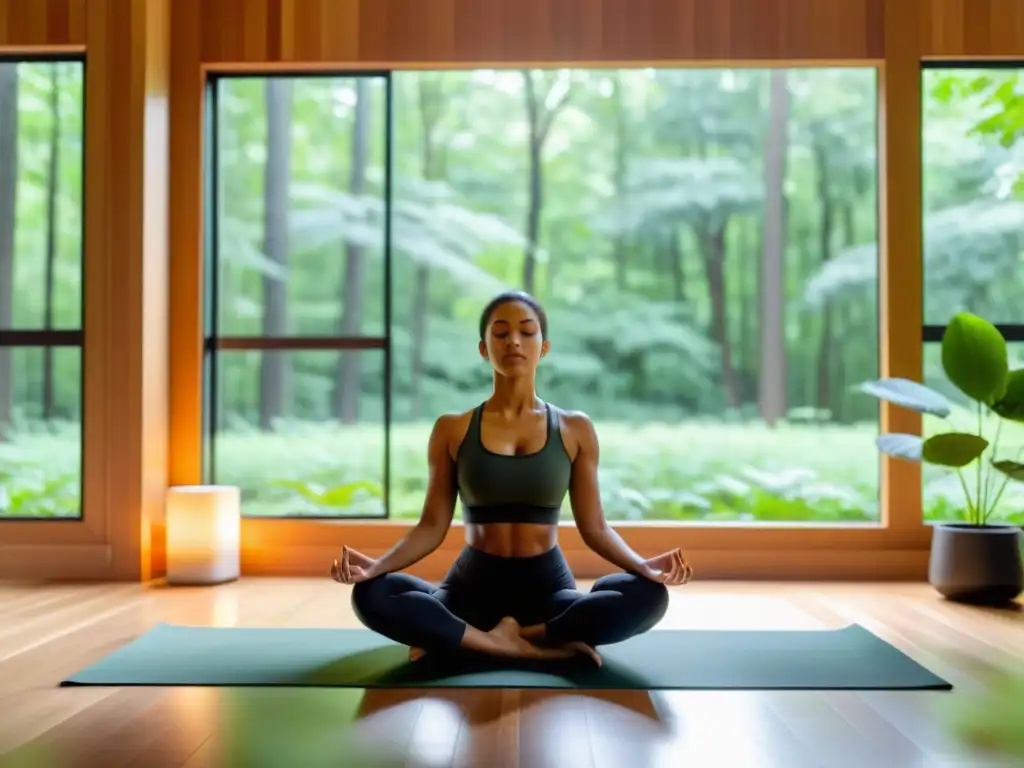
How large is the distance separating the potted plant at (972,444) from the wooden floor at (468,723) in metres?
0.61

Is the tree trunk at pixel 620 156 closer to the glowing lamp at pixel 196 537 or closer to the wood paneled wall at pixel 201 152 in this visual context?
the wood paneled wall at pixel 201 152

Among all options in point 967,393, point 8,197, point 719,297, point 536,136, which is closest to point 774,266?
point 719,297

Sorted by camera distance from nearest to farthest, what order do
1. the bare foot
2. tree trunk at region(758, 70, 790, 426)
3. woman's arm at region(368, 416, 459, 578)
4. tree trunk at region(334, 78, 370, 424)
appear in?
the bare foot
woman's arm at region(368, 416, 459, 578)
tree trunk at region(334, 78, 370, 424)
tree trunk at region(758, 70, 790, 426)

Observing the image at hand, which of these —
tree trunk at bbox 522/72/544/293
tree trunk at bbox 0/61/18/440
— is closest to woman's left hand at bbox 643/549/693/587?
tree trunk at bbox 0/61/18/440

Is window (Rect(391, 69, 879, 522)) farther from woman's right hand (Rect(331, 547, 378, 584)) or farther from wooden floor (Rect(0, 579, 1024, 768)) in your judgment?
woman's right hand (Rect(331, 547, 378, 584))

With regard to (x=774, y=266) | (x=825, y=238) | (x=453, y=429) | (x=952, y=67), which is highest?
(x=952, y=67)

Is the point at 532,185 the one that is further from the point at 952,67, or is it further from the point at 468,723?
the point at 468,723

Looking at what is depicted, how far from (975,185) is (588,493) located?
3576 mm

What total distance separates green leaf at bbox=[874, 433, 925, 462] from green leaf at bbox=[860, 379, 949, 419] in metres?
0.11

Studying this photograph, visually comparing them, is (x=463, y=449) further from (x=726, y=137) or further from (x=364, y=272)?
(x=726, y=137)

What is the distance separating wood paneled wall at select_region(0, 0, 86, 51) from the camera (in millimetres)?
4008

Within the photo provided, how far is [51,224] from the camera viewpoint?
4.10 m

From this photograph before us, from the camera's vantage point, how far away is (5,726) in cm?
197

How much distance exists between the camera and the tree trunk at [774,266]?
804 centimetres
